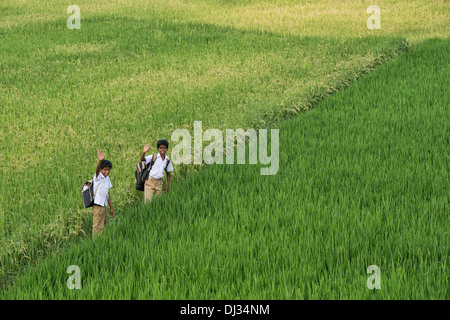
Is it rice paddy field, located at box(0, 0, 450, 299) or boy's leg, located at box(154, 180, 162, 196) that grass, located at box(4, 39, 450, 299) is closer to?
rice paddy field, located at box(0, 0, 450, 299)

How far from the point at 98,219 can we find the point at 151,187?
2.60 ft

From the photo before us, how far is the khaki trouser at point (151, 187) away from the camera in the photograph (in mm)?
4984

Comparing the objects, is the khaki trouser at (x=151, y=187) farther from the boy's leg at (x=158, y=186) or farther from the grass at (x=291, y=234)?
the grass at (x=291, y=234)

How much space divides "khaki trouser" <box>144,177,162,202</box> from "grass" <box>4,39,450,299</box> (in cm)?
18

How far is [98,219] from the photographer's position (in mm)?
4320

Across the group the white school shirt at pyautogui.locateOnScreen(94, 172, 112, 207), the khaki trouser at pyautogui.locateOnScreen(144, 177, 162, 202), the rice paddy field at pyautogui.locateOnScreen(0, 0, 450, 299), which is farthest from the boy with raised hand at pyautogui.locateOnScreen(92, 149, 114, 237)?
the khaki trouser at pyautogui.locateOnScreen(144, 177, 162, 202)

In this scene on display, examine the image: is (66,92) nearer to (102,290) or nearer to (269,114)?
(269,114)

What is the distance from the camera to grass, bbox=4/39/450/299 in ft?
10.8

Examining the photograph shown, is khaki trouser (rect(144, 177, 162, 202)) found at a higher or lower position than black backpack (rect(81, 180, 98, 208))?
higher

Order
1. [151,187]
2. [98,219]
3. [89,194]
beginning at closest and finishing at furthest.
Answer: [89,194] < [98,219] < [151,187]

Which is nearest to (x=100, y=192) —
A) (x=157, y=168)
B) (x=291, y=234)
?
(x=157, y=168)

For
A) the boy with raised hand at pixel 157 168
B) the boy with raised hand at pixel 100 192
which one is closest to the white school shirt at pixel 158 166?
the boy with raised hand at pixel 157 168

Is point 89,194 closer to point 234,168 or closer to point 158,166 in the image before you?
point 158,166

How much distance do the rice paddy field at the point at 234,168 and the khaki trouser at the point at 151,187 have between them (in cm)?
13
